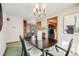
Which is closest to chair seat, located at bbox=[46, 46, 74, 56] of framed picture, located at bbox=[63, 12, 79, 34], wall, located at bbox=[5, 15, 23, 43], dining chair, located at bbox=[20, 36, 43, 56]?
dining chair, located at bbox=[20, 36, 43, 56]

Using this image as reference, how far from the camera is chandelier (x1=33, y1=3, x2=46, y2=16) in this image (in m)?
1.43

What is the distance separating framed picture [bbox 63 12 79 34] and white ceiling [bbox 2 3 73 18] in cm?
16

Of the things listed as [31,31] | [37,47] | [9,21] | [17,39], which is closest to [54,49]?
[37,47]

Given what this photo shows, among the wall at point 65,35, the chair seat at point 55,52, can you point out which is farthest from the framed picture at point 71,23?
the chair seat at point 55,52

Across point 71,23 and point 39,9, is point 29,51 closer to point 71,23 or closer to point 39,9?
point 39,9

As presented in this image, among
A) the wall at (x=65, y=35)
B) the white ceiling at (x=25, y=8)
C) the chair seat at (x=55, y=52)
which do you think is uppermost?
the white ceiling at (x=25, y=8)

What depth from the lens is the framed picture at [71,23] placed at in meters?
1.46

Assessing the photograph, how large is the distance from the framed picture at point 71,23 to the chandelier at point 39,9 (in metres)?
0.32

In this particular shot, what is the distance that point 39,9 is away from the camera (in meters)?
1.43

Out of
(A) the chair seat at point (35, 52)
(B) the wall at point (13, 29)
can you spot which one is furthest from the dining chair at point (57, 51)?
(B) the wall at point (13, 29)

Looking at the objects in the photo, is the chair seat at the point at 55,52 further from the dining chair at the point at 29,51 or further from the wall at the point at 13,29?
the wall at the point at 13,29

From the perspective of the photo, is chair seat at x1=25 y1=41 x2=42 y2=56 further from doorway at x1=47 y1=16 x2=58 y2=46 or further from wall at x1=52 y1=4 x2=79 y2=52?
wall at x1=52 y1=4 x2=79 y2=52

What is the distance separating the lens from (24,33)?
4.82 ft

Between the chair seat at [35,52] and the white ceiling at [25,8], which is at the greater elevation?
the white ceiling at [25,8]
